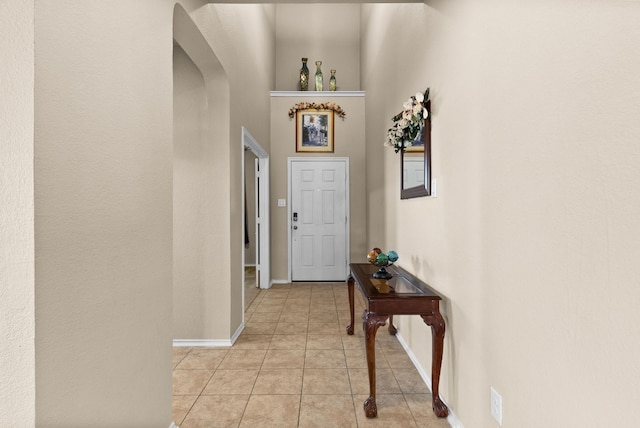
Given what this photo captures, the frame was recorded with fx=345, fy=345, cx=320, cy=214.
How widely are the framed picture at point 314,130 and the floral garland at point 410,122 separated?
2.58m

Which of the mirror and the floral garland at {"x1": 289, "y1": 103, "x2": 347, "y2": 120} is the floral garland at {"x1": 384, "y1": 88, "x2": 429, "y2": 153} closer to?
the mirror

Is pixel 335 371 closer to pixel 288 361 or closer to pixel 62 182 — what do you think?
pixel 288 361

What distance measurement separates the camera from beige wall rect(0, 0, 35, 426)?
0.90 metres

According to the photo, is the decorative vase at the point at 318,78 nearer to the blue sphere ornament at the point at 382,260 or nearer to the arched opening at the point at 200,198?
the arched opening at the point at 200,198

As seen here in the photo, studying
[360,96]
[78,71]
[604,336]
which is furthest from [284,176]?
[604,336]

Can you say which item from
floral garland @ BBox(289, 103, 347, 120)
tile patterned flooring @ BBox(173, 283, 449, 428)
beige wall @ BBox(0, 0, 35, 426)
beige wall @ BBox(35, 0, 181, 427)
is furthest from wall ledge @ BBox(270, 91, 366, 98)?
beige wall @ BBox(0, 0, 35, 426)

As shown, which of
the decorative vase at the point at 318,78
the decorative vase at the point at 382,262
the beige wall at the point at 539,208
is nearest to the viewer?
the beige wall at the point at 539,208

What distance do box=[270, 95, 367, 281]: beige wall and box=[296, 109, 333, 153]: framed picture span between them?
0.26 feet

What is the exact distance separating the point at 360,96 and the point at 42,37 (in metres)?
4.85

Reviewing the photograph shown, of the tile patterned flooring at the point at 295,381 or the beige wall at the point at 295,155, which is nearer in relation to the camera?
the tile patterned flooring at the point at 295,381

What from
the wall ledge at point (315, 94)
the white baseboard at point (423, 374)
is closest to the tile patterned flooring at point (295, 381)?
the white baseboard at point (423, 374)

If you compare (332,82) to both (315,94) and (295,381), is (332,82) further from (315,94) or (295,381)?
(295,381)

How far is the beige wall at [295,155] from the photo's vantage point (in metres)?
5.39

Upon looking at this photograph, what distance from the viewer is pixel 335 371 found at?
2.48 m
